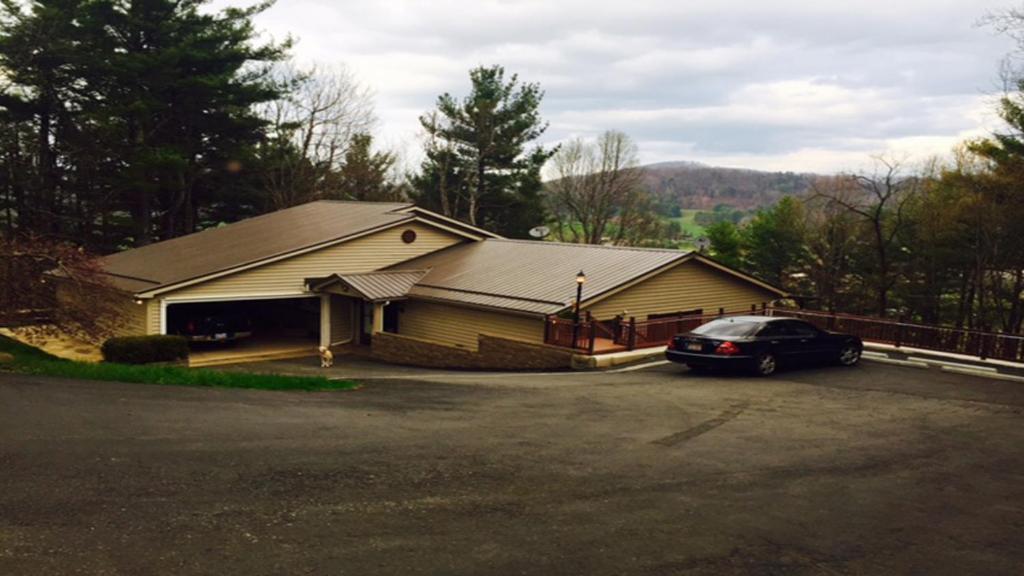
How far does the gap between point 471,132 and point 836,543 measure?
5150cm

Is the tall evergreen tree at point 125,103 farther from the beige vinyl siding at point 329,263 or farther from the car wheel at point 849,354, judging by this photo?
the car wheel at point 849,354

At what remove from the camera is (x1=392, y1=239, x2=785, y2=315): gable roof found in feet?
71.2

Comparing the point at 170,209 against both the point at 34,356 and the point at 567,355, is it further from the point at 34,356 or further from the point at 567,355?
the point at 567,355

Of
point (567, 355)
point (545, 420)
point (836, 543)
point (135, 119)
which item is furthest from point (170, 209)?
point (836, 543)

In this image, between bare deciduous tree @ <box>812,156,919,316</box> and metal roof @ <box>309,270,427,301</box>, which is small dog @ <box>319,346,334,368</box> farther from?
bare deciduous tree @ <box>812,156,919,316</box>

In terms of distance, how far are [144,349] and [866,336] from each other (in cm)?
2096

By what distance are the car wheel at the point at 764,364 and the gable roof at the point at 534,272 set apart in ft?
17.5

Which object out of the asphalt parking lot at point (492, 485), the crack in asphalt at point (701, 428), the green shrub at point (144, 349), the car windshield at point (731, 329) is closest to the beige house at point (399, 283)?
the green shrub at point (144, 349)

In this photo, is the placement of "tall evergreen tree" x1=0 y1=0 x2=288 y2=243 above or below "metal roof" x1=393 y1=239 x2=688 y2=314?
above

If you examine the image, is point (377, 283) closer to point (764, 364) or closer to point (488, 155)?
point (764, 364)

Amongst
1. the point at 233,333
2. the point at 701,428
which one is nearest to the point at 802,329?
the point at 701,428

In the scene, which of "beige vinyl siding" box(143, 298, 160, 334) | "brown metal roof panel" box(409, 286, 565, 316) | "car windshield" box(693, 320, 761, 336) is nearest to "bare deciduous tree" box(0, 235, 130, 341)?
"beige vinyl siding" box(143, 298, 160, 334)

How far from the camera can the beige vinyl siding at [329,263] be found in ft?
76.6

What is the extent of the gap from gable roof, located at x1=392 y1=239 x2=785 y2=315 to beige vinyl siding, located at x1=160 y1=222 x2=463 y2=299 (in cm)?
59
